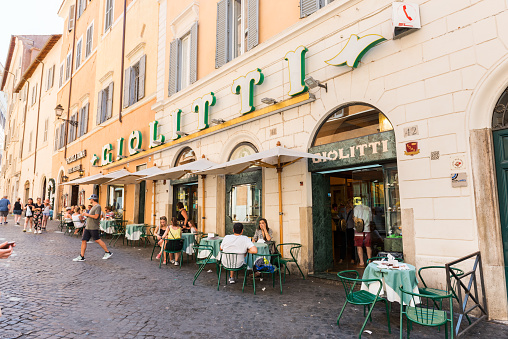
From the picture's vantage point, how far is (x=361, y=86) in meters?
6.02

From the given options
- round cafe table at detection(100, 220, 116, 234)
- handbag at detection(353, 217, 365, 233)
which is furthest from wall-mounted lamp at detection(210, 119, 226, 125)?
round cafe table at detection(100, 220, 116, 234)

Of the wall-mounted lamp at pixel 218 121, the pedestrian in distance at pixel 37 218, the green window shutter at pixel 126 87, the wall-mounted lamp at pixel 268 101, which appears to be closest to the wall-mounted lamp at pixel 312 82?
the wall-mounted lamp at pixel 268 101

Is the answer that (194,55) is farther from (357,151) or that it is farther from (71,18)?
(71,18)

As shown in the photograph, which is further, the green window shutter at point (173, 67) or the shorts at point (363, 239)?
the green window shutter at point (173, 67)

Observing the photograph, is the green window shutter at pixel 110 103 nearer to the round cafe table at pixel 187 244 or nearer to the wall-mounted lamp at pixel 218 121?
the wall-mounted lamp at pixel 218 121

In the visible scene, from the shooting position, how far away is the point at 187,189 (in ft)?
37.1

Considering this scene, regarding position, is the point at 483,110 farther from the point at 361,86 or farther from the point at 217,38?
the point at 217,38

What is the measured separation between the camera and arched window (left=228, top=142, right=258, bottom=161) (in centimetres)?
856

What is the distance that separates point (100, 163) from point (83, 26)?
10.4 metres

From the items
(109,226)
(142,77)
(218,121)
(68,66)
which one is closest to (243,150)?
(218,121)

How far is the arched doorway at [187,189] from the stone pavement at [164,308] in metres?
3.92

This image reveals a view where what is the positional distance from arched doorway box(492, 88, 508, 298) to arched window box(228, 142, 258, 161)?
5150 millimetres

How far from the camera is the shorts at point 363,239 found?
23.4 ft

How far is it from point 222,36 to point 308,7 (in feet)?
10.7
